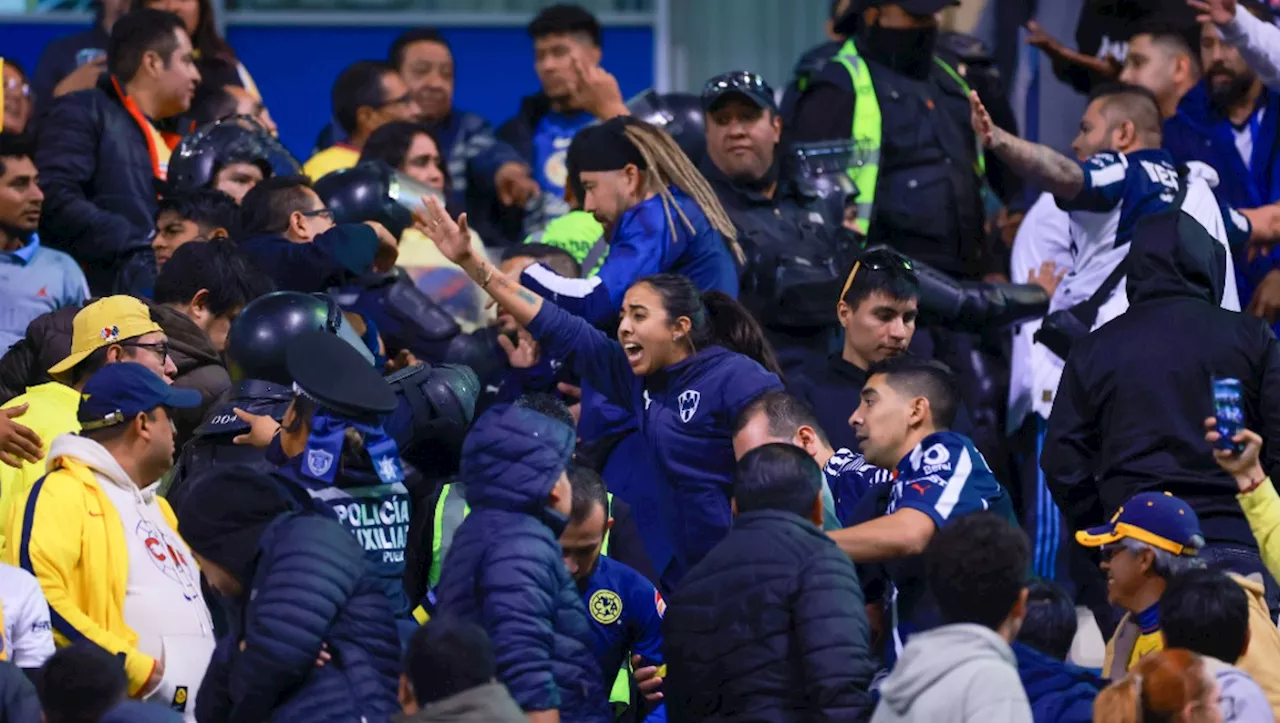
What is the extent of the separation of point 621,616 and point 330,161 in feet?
12.9

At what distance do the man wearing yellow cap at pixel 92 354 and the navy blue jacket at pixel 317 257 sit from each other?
795 mm

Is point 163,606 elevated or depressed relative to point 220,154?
depressed

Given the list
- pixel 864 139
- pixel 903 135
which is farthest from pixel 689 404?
pixel 903 135

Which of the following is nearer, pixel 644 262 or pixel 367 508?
pixel 367 508

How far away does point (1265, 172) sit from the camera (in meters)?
9.38

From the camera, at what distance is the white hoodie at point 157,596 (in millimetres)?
6039

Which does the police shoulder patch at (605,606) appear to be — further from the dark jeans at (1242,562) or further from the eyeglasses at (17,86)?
the eyeglasses at (17,86)

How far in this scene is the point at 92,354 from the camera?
676 centimetres

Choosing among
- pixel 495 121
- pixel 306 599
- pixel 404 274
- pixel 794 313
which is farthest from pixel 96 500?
pixel 495 121

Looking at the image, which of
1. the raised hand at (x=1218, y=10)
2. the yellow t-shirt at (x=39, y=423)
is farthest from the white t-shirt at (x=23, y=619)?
the raised hand at (x=1218, y=10)

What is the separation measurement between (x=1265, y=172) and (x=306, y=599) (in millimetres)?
5654

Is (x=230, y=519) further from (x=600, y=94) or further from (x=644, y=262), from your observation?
(x=600, y=94)

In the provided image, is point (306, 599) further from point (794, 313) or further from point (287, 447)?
point (794, 313)

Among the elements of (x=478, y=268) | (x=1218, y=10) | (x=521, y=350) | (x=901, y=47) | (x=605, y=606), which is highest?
(x=1218, y=10)
